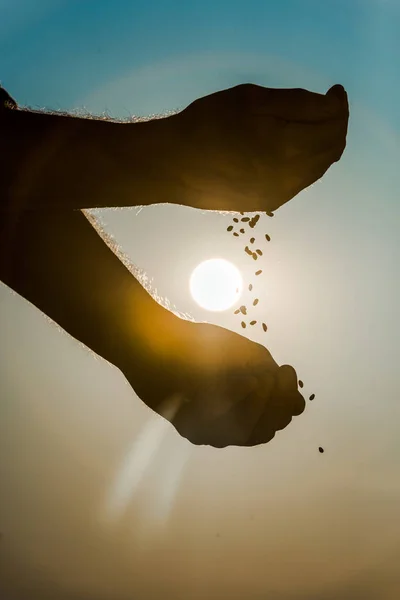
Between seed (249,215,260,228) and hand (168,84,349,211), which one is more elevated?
seed (249,215,260,228)

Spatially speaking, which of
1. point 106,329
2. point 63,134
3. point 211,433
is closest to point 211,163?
point 63,134

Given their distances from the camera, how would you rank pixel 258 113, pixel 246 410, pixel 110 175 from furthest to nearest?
pixel 246 410, pixel 110 175, pixel 258 113

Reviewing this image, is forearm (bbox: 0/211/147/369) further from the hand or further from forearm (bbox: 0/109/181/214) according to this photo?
the hand

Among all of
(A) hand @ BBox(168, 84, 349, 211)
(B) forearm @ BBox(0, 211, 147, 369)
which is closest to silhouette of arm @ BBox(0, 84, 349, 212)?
(A) hand @ BBox(168, 84, 349, 211)

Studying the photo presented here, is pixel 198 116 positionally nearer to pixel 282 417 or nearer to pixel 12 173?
pixel 12 173

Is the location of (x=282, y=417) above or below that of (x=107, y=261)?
below

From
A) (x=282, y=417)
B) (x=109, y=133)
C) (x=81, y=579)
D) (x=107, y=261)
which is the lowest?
(x=81, y=579)

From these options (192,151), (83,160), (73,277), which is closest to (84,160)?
(83,160)
